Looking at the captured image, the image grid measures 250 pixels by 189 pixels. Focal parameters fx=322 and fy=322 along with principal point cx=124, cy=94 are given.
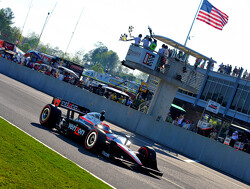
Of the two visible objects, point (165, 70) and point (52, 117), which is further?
point (165, 70)

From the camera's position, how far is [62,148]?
9492 mm

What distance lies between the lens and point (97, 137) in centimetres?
1004

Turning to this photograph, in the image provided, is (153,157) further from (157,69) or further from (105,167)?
(157,69)

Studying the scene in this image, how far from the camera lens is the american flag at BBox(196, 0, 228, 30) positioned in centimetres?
2561

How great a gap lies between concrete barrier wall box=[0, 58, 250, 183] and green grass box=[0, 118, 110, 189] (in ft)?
44.0

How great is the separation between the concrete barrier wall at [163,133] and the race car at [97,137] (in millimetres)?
9613

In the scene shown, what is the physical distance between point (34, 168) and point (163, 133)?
16.1 metres

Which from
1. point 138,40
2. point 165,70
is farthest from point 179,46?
point 138,40

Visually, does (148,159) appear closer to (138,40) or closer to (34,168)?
(34,168)

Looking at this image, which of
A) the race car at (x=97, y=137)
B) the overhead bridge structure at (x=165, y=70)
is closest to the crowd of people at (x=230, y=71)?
the overhead bridge structure at (x=165, y=70)

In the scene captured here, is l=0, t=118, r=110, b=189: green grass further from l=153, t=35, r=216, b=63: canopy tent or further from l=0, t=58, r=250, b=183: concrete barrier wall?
l=153, t=35, r=216, b=63: canopy tent

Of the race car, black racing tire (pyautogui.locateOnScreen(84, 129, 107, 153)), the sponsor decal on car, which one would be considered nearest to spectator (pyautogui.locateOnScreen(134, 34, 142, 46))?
the race car

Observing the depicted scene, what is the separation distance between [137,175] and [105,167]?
1.06 metres

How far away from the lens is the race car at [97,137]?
10070mm
